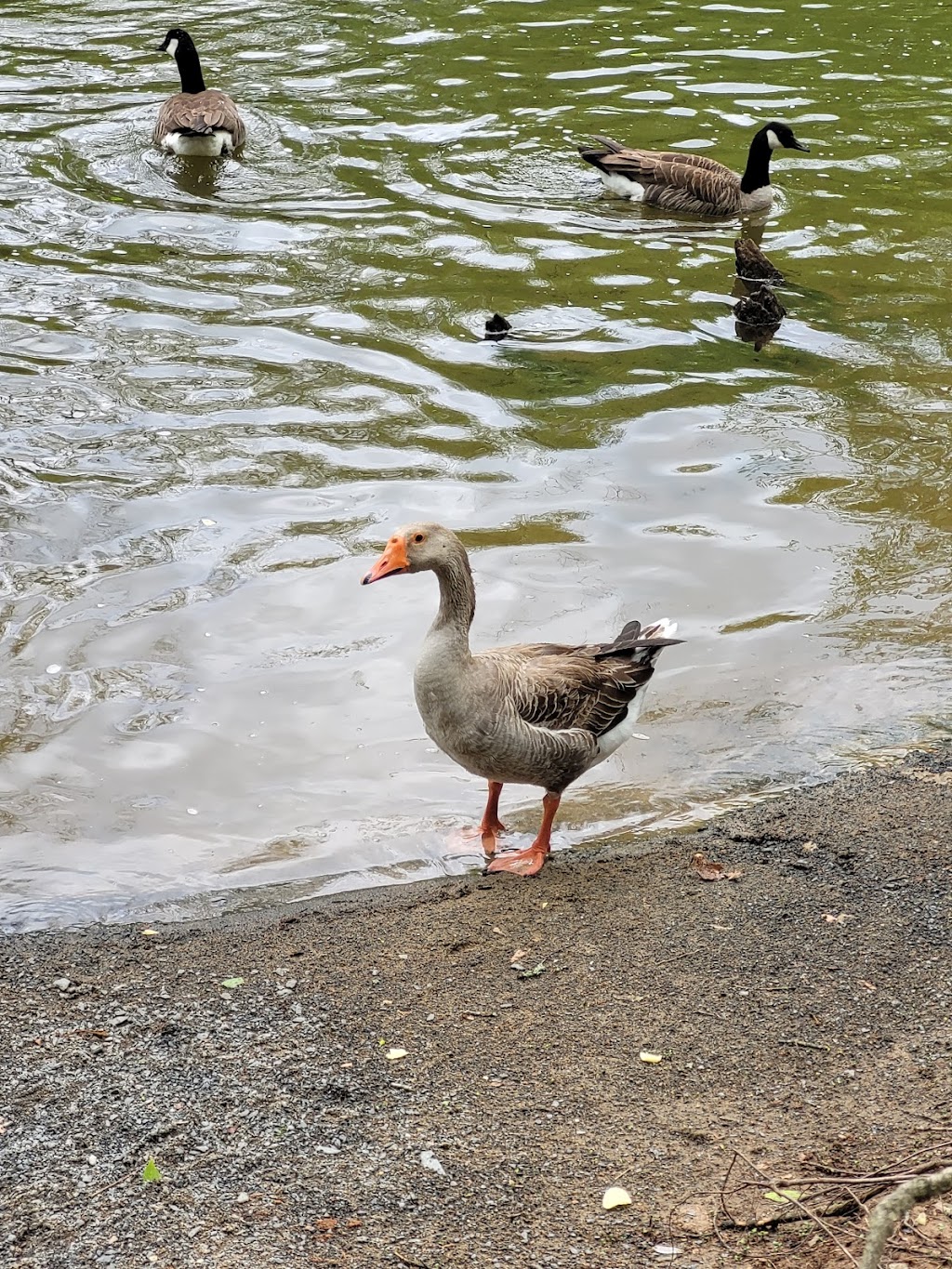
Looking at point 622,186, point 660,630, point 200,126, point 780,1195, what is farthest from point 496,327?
point 780,1195

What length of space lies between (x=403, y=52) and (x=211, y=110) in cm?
509

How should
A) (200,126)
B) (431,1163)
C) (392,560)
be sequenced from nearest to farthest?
1. (431,1163)
2. (392,560)
3. (200,126)

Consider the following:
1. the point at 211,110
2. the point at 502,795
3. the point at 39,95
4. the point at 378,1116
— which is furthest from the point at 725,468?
the point at 39,95

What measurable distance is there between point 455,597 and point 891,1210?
155 inches

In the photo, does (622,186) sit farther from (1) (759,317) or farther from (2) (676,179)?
(1) (759,317)

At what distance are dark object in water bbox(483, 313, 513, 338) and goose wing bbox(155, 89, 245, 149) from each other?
5803mm

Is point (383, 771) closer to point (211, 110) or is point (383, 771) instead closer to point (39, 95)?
point (211, 110)

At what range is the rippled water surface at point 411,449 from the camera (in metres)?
7.50

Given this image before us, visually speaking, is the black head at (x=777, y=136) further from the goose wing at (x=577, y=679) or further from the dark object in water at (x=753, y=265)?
the goose wing at (x=577, y=679)

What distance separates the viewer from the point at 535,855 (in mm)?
6746

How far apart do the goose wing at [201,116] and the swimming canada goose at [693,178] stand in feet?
14.0

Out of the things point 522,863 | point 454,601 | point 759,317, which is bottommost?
point 522,863

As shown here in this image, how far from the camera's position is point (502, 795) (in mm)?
7727

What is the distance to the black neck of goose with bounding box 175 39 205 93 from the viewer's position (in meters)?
17.8
